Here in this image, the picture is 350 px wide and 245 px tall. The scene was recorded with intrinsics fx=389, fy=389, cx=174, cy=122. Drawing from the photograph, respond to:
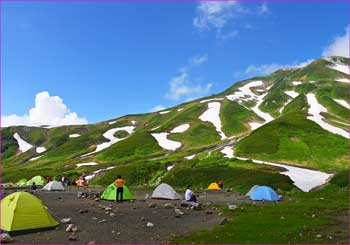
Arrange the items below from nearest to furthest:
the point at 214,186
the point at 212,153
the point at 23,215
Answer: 1. the point at 23,215
2. the point at 214,186
3. the point at 212,153

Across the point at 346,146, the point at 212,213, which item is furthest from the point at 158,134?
the point at 212,213

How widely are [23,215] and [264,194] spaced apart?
33656 mm

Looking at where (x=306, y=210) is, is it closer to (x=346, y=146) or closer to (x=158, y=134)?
(x=346, y=146)

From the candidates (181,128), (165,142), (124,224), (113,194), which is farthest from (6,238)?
(181,128)

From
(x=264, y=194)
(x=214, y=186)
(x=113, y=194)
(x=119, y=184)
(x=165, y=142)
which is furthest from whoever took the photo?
(x=165, y=142)

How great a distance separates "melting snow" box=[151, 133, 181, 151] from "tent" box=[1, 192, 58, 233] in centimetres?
12358

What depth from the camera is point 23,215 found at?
2533cm

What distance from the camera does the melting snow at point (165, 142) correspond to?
153 meters

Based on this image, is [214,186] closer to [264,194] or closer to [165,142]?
[264,194]

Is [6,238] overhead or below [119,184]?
below

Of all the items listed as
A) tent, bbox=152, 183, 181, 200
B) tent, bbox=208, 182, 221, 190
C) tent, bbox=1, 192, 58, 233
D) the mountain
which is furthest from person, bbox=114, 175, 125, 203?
the mountain

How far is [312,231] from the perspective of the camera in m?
25.7

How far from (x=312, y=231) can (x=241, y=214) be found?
375 inches

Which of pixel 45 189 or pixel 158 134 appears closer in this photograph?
pixel 45 189
